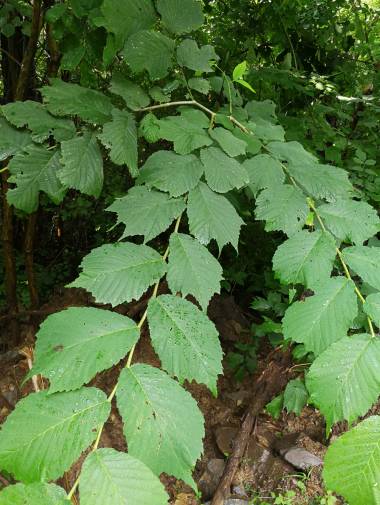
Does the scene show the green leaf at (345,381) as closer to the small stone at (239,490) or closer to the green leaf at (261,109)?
the green leaf at (261,109)

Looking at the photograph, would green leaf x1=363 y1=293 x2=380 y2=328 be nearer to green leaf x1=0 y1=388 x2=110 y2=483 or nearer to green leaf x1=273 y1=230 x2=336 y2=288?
green leaf x1=273 y1=230 x2=336 y2=288

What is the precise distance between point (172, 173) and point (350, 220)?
0.52 meters

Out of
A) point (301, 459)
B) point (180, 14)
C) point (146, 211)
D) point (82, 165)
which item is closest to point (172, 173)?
point (146, 211)

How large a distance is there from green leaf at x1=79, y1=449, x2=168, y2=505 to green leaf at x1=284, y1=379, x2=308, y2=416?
1950mm

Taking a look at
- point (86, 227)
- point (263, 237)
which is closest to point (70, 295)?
point (86, 227)

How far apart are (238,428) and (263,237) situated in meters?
1.44

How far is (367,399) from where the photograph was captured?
794mm

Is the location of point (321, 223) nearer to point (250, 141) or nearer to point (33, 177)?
point (250, 141)

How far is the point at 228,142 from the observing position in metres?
1.28

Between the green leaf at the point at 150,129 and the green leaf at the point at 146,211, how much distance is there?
217 mm

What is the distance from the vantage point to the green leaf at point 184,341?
0.85 m

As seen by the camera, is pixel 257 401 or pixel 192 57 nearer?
pixel 192 57

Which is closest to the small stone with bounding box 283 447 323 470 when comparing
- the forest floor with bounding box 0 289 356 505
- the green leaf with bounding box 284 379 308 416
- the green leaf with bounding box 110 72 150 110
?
the forest floor with bounding box 0 289 356 505

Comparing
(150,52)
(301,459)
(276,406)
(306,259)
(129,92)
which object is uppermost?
(150,52)
